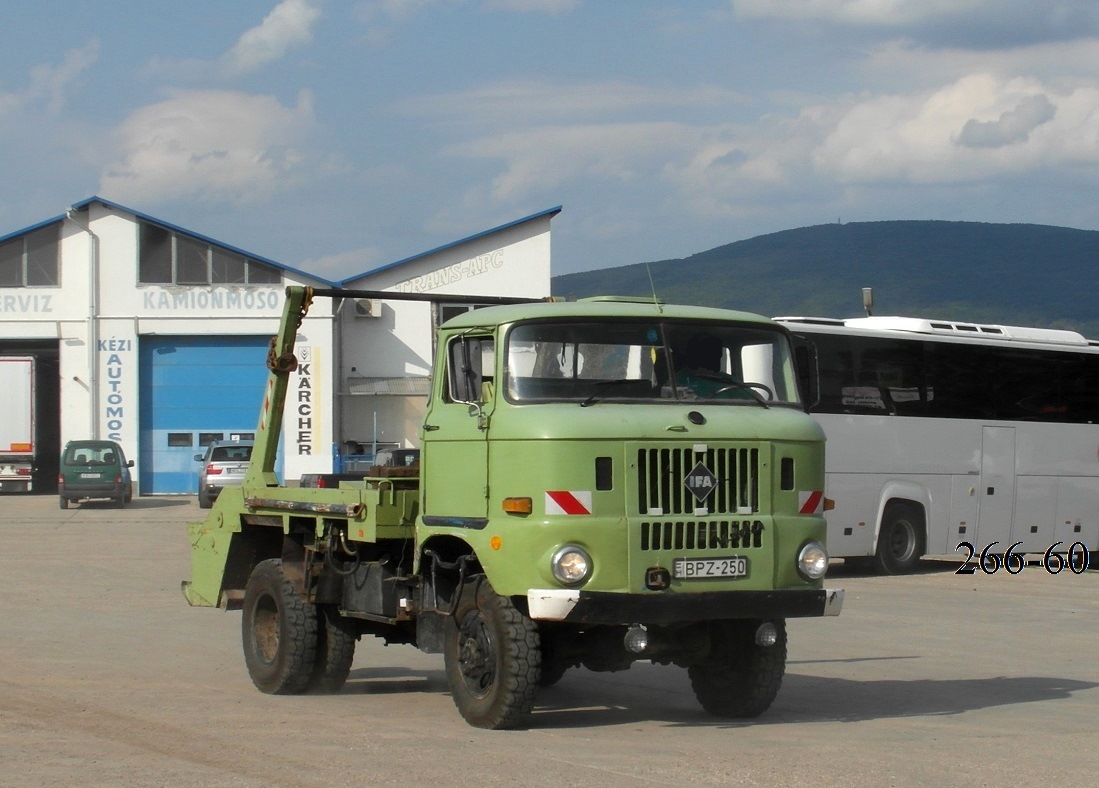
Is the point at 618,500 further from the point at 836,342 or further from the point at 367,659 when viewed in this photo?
the point at 836,342

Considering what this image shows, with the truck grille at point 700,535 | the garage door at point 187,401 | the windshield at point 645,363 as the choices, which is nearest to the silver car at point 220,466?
the garage door at point 187,401

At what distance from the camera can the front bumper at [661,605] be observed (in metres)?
8.67

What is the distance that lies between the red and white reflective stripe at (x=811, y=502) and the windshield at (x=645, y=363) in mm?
637

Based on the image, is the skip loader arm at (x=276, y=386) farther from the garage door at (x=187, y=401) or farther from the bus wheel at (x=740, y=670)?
the garage door at (x=187, y=401)

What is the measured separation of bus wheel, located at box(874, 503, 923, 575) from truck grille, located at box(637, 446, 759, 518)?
550 inches

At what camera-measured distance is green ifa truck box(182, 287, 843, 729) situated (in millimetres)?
8875

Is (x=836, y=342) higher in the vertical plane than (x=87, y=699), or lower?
higher

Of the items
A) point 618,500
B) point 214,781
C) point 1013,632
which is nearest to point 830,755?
point 618,500

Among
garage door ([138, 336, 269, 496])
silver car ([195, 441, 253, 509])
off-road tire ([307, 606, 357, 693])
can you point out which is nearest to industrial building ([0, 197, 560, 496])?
garage door ([138, 336, 269, 496])

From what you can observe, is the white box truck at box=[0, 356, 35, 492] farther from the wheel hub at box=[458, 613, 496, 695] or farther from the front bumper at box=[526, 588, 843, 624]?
the front bumper at box=[526, 588, 843, 624]

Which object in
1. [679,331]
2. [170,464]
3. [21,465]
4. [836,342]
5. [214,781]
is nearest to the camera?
[214,781]

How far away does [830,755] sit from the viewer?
8.57 meters

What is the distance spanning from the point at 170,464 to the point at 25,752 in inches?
1671

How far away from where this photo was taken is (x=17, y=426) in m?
45.3
